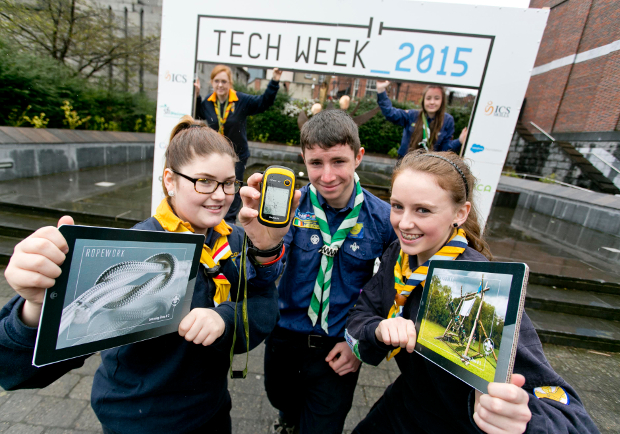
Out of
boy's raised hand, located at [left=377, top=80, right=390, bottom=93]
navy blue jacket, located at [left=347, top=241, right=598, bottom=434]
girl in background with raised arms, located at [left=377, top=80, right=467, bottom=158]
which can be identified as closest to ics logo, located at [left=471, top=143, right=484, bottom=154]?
girl in background with raised arms, located at [left=377, top=80, right=467, bottom=158]

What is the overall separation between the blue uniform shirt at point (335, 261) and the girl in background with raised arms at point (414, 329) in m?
0.24

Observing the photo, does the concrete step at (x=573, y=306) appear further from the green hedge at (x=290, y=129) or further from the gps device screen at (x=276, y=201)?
the green hedge at (x=290, y=129)

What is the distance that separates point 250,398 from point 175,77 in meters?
4.10

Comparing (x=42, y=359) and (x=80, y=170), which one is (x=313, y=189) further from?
(x=80, y=170)

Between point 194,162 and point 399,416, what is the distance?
1657mm

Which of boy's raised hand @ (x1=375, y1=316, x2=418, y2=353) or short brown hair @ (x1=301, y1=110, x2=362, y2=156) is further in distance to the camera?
short brown hair @ (x1=301, y1=110, x2=362, y2=156)

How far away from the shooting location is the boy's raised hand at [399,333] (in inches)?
45.3

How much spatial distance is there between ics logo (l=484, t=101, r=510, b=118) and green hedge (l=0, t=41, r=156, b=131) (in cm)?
944

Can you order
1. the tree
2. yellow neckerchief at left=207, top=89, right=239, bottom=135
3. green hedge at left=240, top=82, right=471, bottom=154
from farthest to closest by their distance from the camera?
green hedge at left=240, top=82, right=471, bottom=154 → the tree → yellow neckerchief at left=207, top=89, right=239, bottom=135

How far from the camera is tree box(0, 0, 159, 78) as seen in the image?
8.55m

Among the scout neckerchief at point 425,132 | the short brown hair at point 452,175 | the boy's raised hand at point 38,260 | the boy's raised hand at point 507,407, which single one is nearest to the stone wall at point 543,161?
the scout neckerchief at point 425,132

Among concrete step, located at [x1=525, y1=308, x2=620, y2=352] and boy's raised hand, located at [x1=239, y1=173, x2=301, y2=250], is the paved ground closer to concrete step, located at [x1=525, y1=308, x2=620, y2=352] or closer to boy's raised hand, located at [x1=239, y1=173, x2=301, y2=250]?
concrete step, located at [x1=525, y1=308, x2=620, y2=352]

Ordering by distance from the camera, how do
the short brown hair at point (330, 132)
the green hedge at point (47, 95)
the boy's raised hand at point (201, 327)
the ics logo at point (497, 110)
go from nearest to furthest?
the boy's raised hand at point (201, 327)
the short brown hair at point (330, 132)
the ics logo at point (497, 110)
the green hedge at point (47, 95)

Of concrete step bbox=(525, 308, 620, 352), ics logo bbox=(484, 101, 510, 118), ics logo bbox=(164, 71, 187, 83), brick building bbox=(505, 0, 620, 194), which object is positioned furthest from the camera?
brick building bbox=(505, 0, 620, 194)
